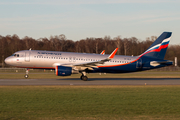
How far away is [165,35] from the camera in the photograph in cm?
3928

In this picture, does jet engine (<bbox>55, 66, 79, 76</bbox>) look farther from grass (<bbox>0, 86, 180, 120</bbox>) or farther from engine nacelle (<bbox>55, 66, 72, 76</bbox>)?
grass (<bbox>0, 86, 180, 120</bbox>)

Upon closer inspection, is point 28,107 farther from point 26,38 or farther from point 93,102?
point 26,38

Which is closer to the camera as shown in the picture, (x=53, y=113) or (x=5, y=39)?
(x=53, y=113)

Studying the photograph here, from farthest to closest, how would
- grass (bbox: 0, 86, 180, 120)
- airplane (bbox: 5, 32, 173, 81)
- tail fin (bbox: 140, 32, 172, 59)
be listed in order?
tail fin (bbox: 140, 32, 172, 59), airplane (bbox: 5, 32, 173, 81), grass (bbox: 0, 86, 180, 120)

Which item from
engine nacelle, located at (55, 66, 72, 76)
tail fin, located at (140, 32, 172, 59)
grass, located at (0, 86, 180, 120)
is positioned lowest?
grass, located at (0, 86, 180, 120)

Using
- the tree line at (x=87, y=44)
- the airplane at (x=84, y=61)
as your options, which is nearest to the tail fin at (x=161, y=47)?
the airplane at (x=84, y=61)

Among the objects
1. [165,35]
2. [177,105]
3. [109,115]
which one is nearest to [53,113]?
[109,115]

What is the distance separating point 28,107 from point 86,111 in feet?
11.7

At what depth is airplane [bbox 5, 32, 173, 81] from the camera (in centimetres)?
3522

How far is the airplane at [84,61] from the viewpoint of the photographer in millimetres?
35219

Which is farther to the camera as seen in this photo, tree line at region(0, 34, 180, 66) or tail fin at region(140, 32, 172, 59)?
tree line at region(0, 34, 180, 66)

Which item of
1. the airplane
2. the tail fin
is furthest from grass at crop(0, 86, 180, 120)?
the tail fin

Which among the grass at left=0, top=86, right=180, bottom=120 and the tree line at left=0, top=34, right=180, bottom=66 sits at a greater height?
the tree line at left=0, top=34, right=180, bottom=66

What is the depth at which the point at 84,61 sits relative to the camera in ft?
120
